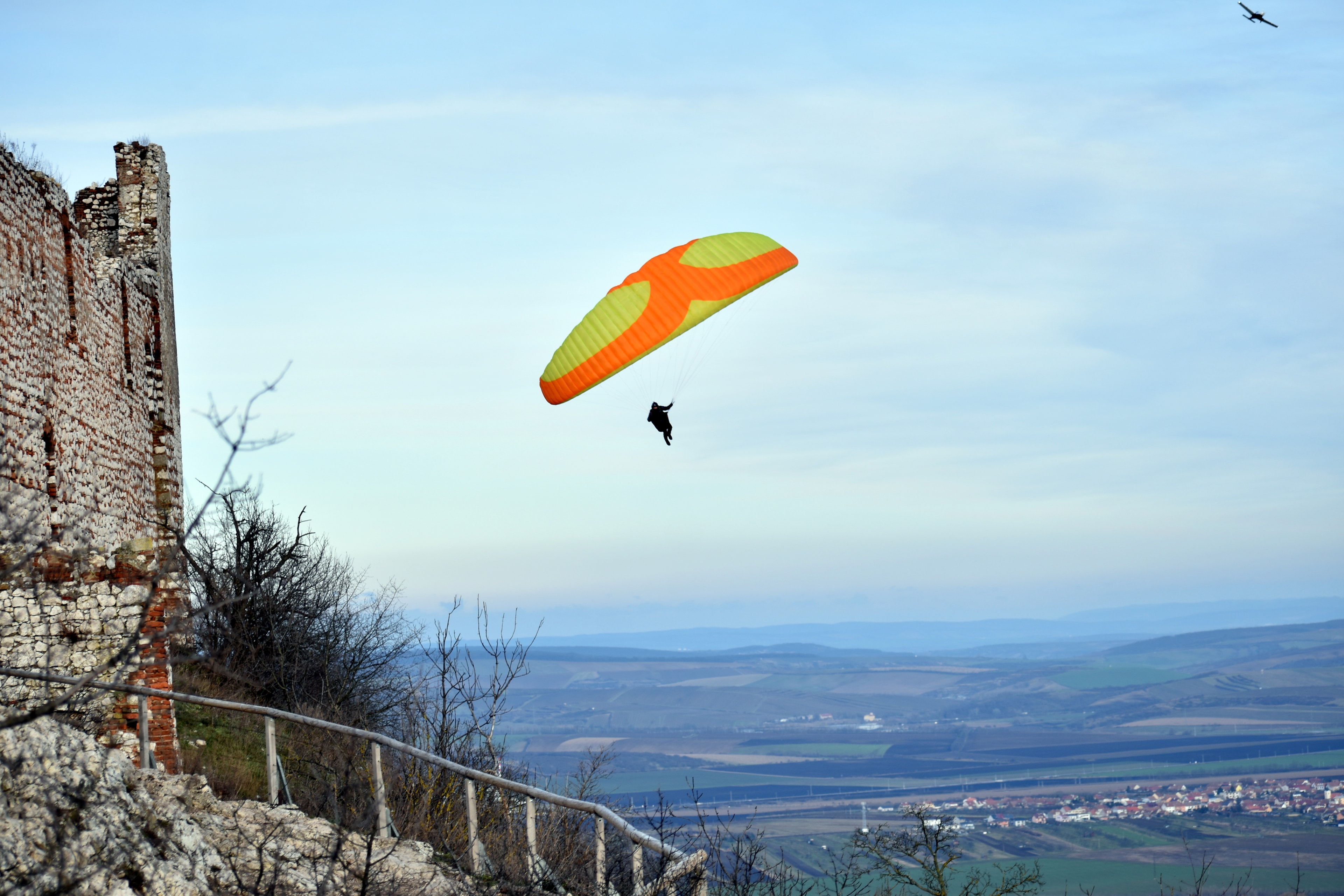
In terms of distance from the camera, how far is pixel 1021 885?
731 inches

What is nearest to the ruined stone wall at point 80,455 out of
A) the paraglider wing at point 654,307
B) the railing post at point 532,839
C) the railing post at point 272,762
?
the railing post at point 272,762

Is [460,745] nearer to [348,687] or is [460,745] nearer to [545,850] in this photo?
[348,687]

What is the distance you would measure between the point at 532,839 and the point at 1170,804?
17678 cm

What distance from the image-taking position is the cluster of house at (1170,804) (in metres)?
151

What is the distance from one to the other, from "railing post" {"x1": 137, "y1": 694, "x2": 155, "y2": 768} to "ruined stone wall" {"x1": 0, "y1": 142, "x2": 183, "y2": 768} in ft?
A: 0.64

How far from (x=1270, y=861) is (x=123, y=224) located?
13076 cm

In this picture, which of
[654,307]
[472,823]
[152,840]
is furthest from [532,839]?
[654,307]

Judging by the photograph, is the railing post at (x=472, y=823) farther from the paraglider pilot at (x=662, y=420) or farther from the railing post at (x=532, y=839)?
the paraglider pilot at (x=662, y=420)

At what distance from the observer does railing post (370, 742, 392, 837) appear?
9609 mm

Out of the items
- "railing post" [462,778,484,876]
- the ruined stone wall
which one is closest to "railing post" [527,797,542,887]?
"railing post" [462,778,484,876]

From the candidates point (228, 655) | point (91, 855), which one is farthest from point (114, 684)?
point (228, 655)

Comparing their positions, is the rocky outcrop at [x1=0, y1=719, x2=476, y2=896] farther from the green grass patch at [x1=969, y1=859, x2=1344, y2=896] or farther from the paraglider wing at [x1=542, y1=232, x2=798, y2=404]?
the green grass patch at [x1=969, y1=859, x2=1344, y2=896]

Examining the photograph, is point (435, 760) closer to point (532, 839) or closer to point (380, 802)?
point (380, 802)

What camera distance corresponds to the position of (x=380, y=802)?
959cm
